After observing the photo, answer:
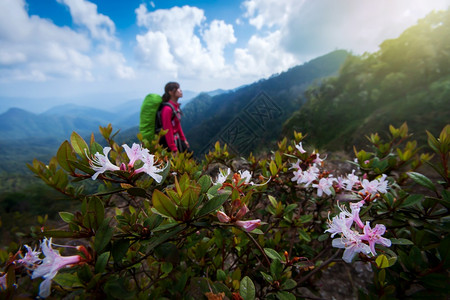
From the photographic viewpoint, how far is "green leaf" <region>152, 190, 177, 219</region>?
2.25 feet

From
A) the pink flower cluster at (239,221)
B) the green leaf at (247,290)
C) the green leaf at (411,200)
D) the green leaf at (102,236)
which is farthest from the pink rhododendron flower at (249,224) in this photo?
the green leaf at (411,200)

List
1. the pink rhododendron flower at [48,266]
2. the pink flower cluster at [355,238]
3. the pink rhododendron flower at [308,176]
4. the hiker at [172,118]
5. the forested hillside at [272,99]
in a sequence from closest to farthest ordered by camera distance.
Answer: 1. the pink rhododendron flower at [48,266]
2. the pink flower cluster at [355,238]
3. the pink rhododendron flower at [308,176]
4. the hiker at [172,118]
5. the forested hillside at [272,99]

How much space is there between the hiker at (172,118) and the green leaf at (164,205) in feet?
10.4

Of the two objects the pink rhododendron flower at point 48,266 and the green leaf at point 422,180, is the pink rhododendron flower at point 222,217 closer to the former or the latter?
the pink rhododendron flower at point 48,266

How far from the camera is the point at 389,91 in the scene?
21844 millimetres

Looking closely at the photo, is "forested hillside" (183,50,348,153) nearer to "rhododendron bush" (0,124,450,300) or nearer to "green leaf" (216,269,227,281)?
"rhododendron bush" (0,124,450,300)

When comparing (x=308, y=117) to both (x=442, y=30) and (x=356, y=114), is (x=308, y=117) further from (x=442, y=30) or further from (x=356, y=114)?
(x=442, y=30)

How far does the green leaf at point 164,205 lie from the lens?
685mm

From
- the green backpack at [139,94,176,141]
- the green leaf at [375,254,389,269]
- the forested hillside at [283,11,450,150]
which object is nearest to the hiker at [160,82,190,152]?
the green backpack at [139,94,176,141]

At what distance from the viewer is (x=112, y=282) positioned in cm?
71

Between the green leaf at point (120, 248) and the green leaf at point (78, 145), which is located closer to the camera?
the green leaf at point (120, 248)

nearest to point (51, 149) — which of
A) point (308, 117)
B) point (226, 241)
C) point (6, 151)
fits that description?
point (6, 151)

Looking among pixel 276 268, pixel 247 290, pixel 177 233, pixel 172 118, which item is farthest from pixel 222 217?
pixel 172 118

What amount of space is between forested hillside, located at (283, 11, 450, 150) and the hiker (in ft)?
34.7
